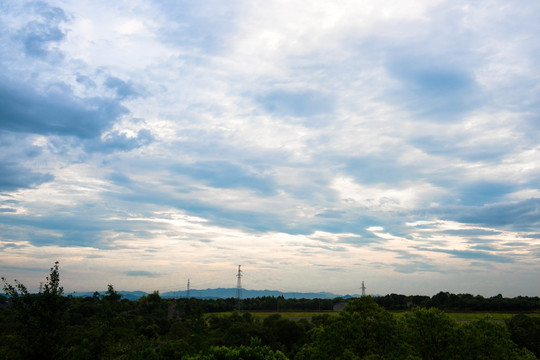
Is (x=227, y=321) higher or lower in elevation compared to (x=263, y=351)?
lower

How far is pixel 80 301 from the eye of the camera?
11156 centimetres

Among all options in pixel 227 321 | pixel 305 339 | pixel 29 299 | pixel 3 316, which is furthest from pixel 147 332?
pixel 29 299

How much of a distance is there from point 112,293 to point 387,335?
2521 centimetres

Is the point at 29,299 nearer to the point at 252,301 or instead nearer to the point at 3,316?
the point at 3,316

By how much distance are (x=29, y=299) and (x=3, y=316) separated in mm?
76441

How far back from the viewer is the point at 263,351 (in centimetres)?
2517

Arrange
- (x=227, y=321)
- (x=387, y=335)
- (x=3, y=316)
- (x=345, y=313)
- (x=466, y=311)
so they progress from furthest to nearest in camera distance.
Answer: (x=466, y=311), (x=3, y=316), (x=227, y=321), (x=345, y=313), (x=387, y=335)

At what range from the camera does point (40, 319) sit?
88.9 feet

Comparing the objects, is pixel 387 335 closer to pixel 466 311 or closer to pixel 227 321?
pixel 227 321

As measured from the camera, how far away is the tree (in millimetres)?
26547

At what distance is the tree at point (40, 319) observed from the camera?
26.5 metres

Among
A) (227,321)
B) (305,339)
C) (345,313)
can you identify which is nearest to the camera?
(345,313)

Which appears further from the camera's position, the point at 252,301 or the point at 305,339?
the point at 252,301

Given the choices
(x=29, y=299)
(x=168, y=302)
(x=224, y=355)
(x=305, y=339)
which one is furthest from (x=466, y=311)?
(x=29, y=299)
